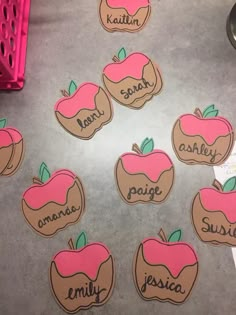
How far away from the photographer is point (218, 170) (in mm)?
905

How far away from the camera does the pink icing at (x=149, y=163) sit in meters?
0.91

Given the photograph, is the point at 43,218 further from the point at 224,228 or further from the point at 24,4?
the point at 24,4

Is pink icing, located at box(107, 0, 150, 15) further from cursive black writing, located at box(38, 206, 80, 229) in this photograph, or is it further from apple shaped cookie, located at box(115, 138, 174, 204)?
cursive black writing, located at box(38, 206, 80, 229)

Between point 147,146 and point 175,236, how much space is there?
0.78ft

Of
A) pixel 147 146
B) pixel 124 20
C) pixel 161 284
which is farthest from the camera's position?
pixel 124 20

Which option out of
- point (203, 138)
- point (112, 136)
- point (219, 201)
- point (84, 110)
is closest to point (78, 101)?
point (84, 110)

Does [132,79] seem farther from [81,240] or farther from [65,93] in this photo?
[81,240]

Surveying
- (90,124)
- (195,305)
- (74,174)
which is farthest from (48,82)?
(195,305)

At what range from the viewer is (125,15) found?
105 cm

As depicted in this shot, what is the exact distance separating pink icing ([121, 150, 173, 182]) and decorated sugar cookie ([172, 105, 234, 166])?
1.6 inches

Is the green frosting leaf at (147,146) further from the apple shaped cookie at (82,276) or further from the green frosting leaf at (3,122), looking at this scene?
the green frosting leaf at (3,122)

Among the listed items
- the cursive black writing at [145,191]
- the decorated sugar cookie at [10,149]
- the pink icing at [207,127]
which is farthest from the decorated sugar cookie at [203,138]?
the decorated sugar cookie at [10,149]

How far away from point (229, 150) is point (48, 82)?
527 mm

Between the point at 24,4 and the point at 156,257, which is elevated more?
the point at 24,4
